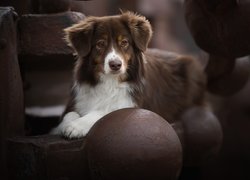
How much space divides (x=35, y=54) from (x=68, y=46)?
22 cm

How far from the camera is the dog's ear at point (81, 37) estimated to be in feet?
12.2

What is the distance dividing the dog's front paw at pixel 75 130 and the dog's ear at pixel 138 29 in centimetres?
60

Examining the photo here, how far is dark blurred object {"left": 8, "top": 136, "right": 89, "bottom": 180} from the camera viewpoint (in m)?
3.47

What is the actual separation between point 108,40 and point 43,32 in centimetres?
47

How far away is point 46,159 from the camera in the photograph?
3.48 metres

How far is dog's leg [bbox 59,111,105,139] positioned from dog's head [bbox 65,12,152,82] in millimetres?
279

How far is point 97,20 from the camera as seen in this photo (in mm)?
3785

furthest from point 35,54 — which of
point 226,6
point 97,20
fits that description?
point 226,6

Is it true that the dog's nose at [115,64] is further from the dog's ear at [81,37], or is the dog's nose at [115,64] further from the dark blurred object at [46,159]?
the dark blurred object at [46,159]

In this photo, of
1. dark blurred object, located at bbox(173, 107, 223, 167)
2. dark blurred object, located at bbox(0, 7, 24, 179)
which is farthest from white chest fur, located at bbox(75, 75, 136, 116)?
dark blurred object, located at bbox(173, 107, 223, 167)

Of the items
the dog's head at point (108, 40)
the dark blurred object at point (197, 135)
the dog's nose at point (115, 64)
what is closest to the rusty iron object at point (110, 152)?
the dog's nose at point (115, 64)

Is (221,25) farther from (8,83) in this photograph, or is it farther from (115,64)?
(8,83)

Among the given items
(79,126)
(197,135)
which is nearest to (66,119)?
(79,126)

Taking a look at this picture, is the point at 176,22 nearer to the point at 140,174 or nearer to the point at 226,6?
the point at 226,6
